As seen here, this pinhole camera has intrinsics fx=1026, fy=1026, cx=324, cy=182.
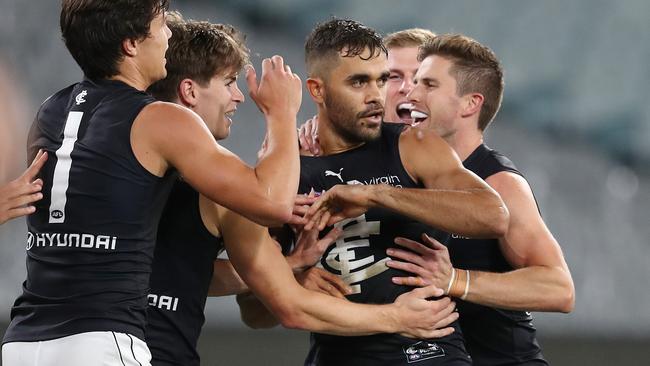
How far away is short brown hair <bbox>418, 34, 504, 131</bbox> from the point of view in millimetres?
4695

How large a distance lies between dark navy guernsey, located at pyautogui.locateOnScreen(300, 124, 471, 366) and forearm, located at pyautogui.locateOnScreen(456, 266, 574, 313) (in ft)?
0.64

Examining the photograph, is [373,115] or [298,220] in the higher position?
[373,115]

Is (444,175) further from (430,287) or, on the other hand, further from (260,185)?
(260,185)

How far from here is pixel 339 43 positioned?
12.9ft

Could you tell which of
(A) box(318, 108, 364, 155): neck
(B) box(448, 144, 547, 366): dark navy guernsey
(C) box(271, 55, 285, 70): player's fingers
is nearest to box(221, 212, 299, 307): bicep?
(C) box(271, 55, 285, 70): player's fingers

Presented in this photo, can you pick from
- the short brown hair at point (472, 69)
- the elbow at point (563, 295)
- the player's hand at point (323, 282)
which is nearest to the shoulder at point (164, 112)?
the player's hand at point (323, 282)

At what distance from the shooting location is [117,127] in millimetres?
2914

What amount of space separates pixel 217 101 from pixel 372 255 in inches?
30.7

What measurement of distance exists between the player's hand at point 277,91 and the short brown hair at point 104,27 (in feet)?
1.28

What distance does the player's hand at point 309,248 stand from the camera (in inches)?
144

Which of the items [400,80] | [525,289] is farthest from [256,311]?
[400,80]

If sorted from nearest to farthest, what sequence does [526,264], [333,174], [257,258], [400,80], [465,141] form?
[257,258], [333,174], [526,264], [465,141], [400,80]

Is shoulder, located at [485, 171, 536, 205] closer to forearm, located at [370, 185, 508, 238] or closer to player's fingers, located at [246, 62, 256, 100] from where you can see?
forearm, located at [370, 185, 508, 238]

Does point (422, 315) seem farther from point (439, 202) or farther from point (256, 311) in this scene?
point (256, 311)
